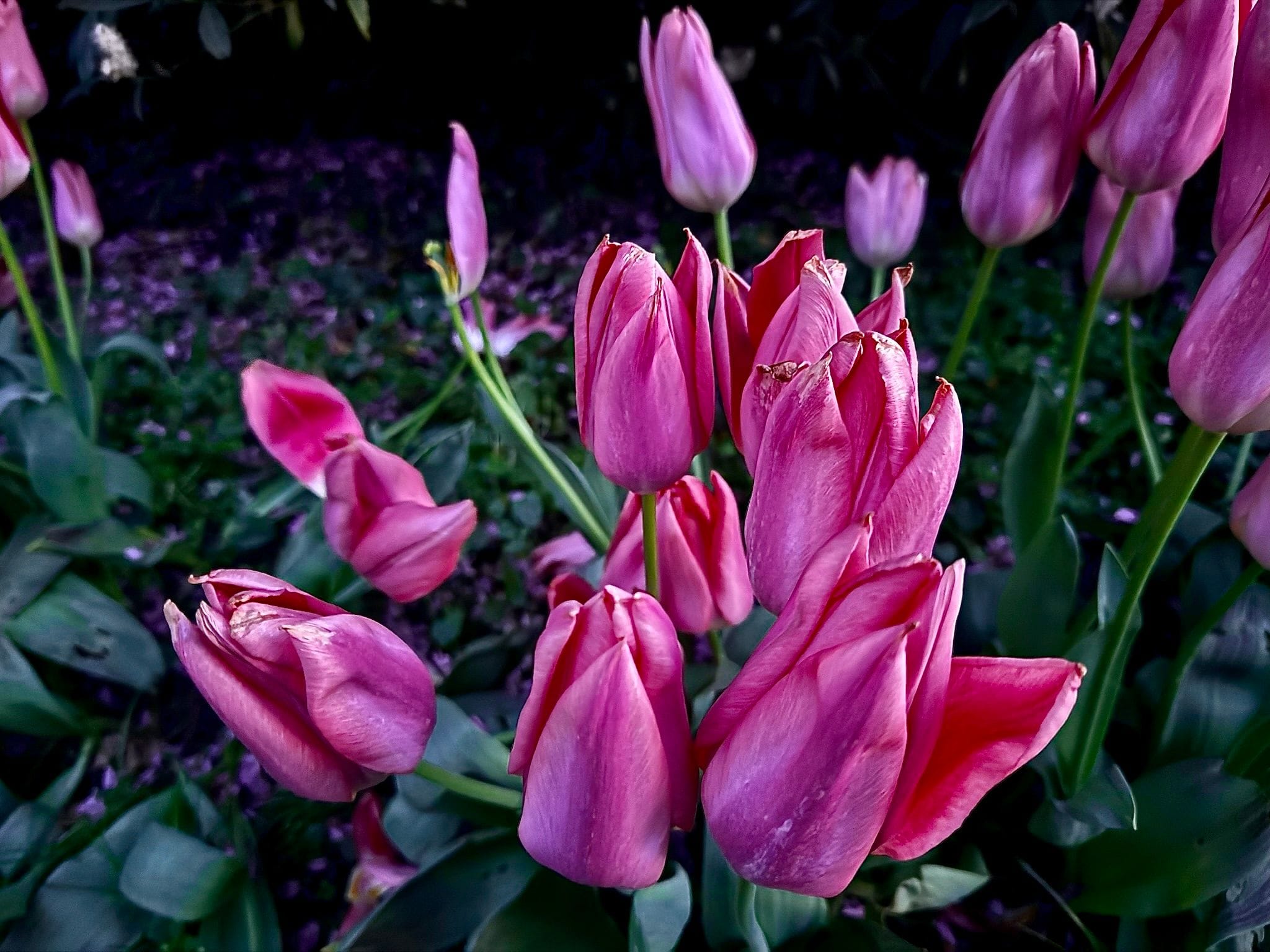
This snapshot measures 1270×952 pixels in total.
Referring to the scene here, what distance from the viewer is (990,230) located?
601 millimetres

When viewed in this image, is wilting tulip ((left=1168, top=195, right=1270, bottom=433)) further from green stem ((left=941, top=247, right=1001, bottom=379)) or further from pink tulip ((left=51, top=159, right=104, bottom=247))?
pink tulip ((left=51, top=159, right=104, bottom=247))

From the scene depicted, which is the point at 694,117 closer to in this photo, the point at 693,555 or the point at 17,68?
the point at 693,555

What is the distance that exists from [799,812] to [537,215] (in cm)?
166

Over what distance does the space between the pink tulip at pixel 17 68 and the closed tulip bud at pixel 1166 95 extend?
0.91 meters

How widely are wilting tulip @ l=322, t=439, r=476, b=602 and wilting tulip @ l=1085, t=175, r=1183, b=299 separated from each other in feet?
1.67

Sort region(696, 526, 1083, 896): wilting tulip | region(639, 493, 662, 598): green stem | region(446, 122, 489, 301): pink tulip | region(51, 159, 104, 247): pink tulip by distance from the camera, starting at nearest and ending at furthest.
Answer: region(696, 526, 1083, 896): wilting tulip
region(639, 493, 662, 598): green stem
region(446, 122, 489, 301): pink tulip
region(51, 159, 104, 247): pink tulip

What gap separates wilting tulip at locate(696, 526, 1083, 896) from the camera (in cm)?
28

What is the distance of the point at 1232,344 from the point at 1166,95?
0.55 ft

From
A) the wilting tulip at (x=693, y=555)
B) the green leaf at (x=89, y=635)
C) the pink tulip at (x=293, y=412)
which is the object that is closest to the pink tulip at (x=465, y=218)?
the pink tulip at (x=293, y=412)

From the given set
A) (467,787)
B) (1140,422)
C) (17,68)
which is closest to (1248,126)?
(1140,422)

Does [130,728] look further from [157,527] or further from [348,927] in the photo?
[348,927]

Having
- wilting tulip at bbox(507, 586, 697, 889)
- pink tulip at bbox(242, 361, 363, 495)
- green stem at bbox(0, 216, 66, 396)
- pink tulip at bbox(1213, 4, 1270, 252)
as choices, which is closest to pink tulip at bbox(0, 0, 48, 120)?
green stem at bbox(0, 216, 66, 396)

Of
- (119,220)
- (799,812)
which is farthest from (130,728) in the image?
(119,220)

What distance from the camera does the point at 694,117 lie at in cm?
66
